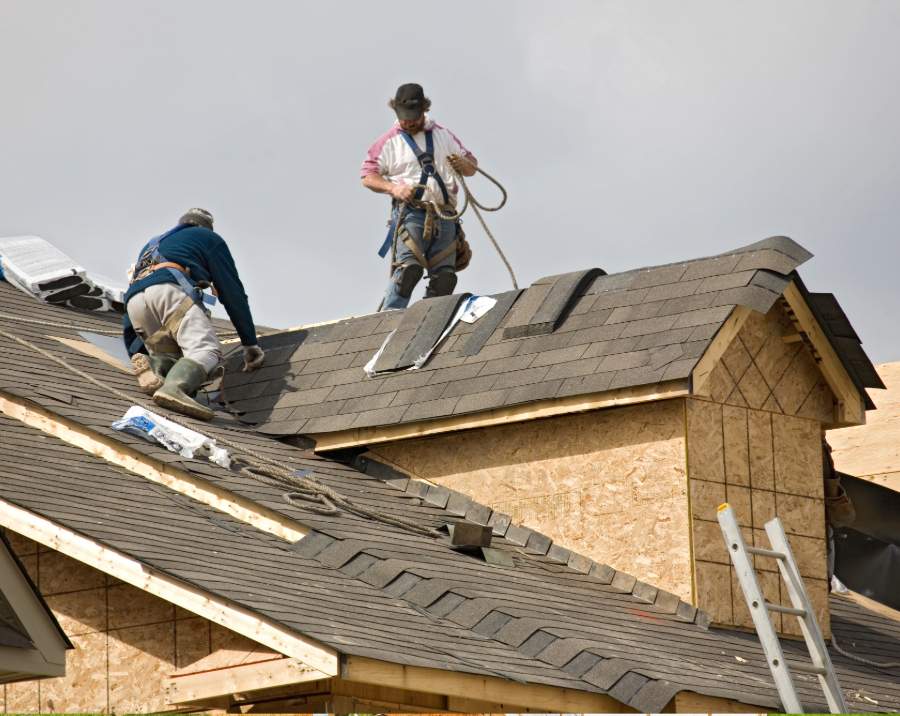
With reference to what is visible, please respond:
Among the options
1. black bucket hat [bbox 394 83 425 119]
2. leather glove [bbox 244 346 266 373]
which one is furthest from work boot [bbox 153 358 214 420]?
black bucket hat [bbox 394 83 425 119]

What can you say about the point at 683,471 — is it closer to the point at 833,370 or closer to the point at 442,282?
the point at 833,370

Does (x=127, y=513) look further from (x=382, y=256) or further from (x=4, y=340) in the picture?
(x=382, y=256)

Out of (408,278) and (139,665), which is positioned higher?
(408,278)

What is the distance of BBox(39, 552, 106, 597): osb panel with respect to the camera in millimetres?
7680

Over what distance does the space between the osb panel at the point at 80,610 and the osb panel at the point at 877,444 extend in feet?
37.8

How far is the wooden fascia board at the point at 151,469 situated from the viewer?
852cm

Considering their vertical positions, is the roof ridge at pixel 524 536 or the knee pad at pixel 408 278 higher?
the knee pad at pixel 408 278

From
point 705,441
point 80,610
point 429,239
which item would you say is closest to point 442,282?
point 429,239

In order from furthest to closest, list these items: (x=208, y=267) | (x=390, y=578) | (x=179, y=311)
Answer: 1. (x=208, y=267)
2. (x=179, y=311)
3. (x=390, y=578)

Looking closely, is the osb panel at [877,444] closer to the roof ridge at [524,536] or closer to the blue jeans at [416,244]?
the blue jeans at [416,244]

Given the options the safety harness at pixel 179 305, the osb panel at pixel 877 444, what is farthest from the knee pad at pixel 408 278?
the osb panel at pixel 877 444

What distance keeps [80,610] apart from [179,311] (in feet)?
12.7

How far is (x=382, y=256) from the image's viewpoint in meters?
13.5

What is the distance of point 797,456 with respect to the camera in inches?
415
